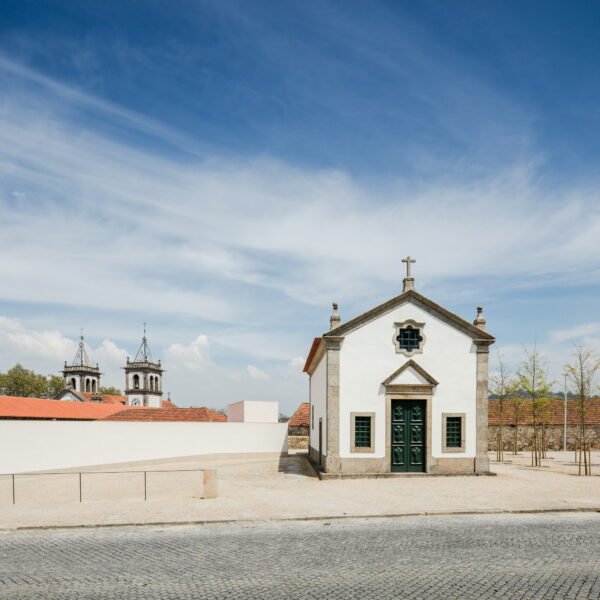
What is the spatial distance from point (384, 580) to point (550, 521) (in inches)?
269

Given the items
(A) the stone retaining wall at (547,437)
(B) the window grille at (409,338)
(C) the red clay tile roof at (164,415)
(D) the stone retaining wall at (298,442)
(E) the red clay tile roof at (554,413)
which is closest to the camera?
(B) the window grille at (409,338)

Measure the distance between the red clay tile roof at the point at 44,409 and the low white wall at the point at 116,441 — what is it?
10.6 metres

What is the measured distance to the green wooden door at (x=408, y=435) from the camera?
21.8 meters

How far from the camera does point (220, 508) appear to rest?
14844 mm

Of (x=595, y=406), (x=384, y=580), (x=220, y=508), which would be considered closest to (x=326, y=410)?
(x=220, y=508)

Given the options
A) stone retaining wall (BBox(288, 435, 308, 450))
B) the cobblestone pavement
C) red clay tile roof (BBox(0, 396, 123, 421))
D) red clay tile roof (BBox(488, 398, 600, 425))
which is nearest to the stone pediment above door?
the cobblestone pavement

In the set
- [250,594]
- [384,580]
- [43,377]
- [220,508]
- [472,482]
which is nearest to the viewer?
[250,594]

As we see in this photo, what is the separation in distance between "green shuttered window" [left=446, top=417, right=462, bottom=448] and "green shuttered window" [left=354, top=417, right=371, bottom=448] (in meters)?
3.17

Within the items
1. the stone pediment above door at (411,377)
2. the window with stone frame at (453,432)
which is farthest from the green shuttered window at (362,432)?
the window with stone frame at (453,432)

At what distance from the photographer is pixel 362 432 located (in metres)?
21.9

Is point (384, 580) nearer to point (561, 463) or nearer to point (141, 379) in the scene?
point (561, 463)

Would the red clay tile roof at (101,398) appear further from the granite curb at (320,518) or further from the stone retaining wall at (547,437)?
the granite curb at (320,518)

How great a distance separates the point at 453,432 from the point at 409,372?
2.93 m

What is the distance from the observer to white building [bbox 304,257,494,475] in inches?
856
